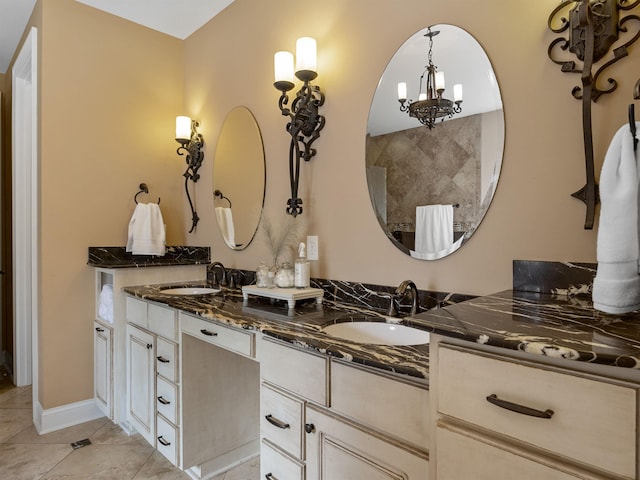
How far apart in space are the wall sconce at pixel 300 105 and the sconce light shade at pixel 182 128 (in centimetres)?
107

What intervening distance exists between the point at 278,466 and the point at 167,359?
0.90m

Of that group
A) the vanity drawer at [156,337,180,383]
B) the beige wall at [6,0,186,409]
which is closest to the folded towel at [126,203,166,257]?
the beige wall at [6,0,186,409]

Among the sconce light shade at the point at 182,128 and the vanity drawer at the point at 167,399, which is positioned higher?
the sconce light shade at the point at 182,128

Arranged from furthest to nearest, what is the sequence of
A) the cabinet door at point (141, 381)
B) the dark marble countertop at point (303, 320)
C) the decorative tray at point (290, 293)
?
the cabinet door at point (141, 381) < the decorative tray at point (290, 293) < the dark marble countertop at point (303, 320)

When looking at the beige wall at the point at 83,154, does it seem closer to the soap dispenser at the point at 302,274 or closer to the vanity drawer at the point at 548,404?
the soap dispenser at the point at 302,274

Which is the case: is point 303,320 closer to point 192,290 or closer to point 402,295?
point 402,295

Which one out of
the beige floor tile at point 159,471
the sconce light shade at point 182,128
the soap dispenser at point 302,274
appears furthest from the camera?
the sconce light shade at point 182,128

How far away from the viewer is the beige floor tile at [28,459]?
1.99 m

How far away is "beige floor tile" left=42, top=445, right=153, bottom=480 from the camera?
1968 mm

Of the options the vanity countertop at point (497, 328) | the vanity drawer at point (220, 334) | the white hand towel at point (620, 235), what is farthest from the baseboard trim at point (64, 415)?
the white hand towel at point (620, 235)

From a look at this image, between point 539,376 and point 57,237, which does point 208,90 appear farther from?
point 539,376

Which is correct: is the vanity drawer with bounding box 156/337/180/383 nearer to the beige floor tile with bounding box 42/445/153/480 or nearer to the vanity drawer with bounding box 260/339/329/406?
the beige floor tile with bounding box 42/445/153/480

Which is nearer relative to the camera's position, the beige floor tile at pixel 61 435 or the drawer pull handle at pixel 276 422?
the drawer pull handle at pixel 276 422

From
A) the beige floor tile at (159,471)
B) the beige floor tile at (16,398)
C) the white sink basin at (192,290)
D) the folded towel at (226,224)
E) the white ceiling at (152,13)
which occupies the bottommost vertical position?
the beige floor tile at (159,471)
